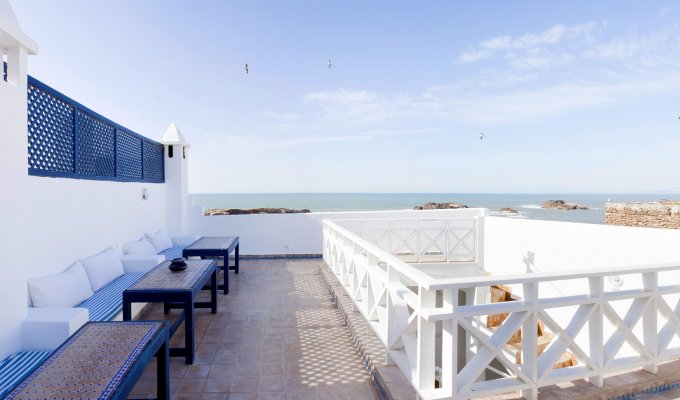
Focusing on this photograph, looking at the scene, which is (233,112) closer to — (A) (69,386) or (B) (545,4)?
(B) (545,4)

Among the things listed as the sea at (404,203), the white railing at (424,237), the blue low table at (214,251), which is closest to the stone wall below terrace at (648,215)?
the sea at (404,203)

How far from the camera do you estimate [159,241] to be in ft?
20.8

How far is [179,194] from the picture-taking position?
7922mm

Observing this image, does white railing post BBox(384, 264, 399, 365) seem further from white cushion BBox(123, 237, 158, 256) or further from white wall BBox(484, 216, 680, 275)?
white cushion BBox(123, 237, 158, 256)

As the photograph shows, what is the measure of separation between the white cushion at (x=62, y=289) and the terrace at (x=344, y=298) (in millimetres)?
228

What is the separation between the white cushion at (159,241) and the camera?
20.5ft

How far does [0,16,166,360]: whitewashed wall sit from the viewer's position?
→ 2.48 m

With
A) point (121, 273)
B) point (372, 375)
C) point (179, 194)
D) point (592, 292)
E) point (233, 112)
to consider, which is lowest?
point (372, 375)

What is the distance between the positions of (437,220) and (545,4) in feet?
20.8

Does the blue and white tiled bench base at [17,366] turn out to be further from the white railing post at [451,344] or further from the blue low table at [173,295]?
the white railing post at [451,344]

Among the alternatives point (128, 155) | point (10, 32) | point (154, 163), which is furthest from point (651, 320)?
point (154, 163)

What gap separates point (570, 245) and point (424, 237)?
2.99 metres

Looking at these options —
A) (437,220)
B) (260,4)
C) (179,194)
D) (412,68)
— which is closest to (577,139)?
(412,68)

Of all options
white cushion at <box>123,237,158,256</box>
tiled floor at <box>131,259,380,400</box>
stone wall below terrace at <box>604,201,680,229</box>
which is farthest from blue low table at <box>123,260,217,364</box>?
stone wall below terrace at <box>604,201,680,229</box>
